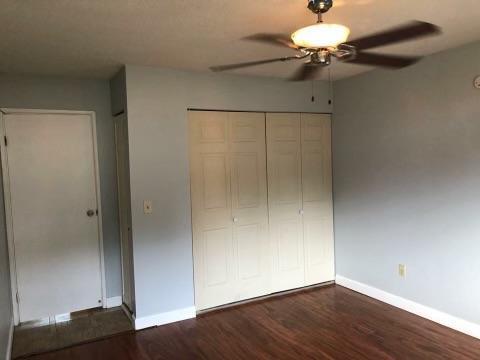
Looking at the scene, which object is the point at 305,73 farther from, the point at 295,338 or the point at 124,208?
the point at 295,338

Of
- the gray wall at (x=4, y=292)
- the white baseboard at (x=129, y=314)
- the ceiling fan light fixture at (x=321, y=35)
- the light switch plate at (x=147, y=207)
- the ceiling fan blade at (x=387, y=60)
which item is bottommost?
the white baseboard at (x=129, y=314)

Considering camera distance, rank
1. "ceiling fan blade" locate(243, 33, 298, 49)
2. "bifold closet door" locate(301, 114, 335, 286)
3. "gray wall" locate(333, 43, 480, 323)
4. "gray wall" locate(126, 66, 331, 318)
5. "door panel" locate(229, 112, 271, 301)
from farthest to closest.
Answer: "bifold closet door" locate(301, 114, 335, 286)
"door panel" locate(229, 112, 271, 301)
"gray wall" locate(126, 66, 331, 318)
"gray wall" locate(333, 43, 480, 323)
"ceiling fan blade" locate(243, 33, 298, 49)

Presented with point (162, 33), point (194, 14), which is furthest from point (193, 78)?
point (194, 14)

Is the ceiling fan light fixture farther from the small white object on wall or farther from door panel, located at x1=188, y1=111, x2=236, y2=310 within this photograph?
door panel, located at x1=188, y1=111, x2=236, y2=310

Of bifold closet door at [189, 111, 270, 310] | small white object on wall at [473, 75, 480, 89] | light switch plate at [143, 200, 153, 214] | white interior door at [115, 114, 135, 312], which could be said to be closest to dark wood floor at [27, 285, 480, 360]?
bifold closet door at [189, 111, 270, 310]

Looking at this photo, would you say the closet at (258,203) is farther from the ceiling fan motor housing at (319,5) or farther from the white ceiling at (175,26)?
the ceiling fan motor housing at (319,5)

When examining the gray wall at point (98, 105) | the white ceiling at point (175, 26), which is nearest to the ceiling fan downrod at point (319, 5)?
the white ceiling at point (175, 26)

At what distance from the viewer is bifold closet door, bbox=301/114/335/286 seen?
14.0 ft

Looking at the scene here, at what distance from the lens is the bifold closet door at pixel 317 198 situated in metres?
4.26

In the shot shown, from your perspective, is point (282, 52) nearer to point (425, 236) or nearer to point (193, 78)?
point (193, 78)

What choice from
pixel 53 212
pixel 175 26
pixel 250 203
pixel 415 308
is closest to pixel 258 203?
pixel 250 203

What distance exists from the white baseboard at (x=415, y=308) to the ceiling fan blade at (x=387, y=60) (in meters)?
2.14

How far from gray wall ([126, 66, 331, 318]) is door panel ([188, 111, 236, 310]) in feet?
0.32

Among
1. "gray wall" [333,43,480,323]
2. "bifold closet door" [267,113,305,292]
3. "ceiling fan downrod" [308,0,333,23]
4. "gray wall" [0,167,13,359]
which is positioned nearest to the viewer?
"ceiling fan downrod" [308,0,333,23]
